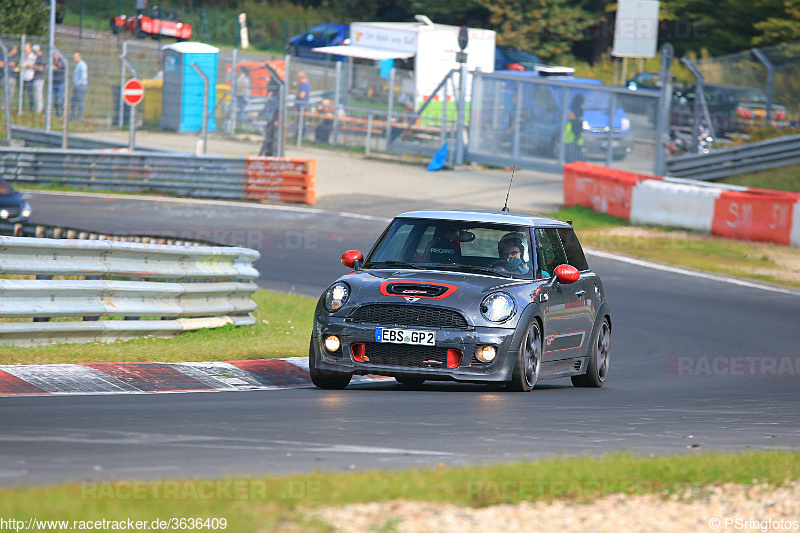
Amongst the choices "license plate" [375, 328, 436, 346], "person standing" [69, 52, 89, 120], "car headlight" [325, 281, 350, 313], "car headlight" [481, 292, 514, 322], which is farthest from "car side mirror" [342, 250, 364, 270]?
"person standing" [69, 52, 89, 120]

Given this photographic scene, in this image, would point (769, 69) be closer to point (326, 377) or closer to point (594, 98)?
point (594, 98)

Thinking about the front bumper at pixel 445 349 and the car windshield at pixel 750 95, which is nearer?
the front bumper at pixel 445 349

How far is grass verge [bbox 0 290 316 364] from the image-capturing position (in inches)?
390

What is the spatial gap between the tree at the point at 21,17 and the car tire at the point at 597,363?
35.0m

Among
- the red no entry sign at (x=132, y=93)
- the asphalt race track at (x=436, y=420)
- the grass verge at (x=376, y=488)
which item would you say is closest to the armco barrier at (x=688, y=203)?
the asphalt race track at (x=436, y=420)

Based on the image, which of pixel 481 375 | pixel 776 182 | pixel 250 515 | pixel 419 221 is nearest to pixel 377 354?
A: pixel 481 375

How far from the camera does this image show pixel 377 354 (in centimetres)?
923

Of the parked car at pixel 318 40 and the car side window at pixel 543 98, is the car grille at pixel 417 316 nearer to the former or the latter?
the car side window at pixel 543 98

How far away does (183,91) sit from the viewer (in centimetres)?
3509

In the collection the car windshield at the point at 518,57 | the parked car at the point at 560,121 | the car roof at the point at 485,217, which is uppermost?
the car windshield at the point at 518,57

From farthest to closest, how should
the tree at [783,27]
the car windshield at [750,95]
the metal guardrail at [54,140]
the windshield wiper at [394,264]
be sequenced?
the tree at [783,27] < the metal guardrail at [54,140] < the car windshield at [750,95] < the windshield wiper at [394,264]

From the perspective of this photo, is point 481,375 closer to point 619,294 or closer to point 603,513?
point 603,513

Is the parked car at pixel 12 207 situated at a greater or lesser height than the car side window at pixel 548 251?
lesser

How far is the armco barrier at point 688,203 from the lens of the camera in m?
22.0
